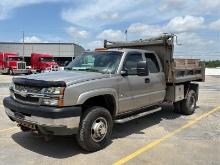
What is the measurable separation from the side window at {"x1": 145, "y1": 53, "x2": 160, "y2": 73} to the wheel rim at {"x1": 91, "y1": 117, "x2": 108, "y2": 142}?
2.40 m

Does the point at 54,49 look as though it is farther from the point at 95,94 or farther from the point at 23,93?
the point at 95,94

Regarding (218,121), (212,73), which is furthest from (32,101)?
(212,73)

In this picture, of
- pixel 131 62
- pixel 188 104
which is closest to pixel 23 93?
pixel 131 62

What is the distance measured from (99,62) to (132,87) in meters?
0.91

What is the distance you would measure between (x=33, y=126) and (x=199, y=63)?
23.0ft

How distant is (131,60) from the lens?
7625 millimetres

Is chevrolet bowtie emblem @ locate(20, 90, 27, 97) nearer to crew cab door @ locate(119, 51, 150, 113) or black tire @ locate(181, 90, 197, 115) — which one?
crew cab door @ locate(119, 51, 150, 113)

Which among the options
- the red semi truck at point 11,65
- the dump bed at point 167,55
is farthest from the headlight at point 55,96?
the red semi truck at point 11,65

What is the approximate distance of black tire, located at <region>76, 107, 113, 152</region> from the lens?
6.09 meters

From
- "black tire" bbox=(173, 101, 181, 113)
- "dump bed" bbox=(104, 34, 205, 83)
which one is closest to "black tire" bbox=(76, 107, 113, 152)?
"dump bed" bbox=(104, 34, 205, 83)

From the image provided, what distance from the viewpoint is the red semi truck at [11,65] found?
40.5 meters

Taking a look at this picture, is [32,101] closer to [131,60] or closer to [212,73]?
[131,60]

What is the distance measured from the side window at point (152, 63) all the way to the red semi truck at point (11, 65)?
34.0 meters

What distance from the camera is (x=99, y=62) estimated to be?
291 inches
